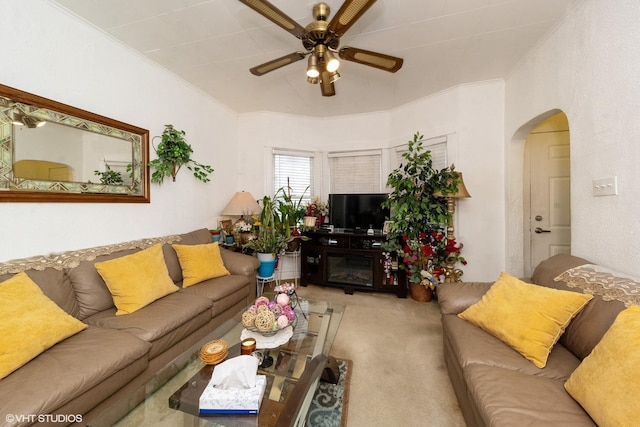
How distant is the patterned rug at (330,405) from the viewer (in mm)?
1369

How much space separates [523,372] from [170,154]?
3.34 meters

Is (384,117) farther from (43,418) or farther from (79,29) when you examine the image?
(43,418)

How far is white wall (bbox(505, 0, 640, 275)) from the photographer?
1.40m

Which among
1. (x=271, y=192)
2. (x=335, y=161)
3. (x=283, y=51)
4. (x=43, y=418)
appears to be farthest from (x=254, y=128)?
(x=43, y=418)

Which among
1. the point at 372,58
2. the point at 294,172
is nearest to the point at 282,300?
the point at 372,58

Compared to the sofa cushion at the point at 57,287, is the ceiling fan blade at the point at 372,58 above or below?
above

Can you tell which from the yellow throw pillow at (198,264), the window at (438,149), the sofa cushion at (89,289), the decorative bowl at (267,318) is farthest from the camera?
the window at (438,149)

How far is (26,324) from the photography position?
1.23 meters

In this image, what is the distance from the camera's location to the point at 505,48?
230cm

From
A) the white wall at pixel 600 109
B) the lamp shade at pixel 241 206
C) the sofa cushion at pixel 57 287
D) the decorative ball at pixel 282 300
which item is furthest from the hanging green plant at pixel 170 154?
the white wall at pixel 600 109

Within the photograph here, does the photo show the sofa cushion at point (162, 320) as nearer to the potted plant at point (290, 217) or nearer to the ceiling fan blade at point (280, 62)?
the potted plant at point (290, 217)

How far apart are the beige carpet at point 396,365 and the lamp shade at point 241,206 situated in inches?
73.1

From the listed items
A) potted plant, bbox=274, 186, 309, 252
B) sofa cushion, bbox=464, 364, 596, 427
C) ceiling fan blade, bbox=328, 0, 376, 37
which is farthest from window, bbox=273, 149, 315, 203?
sofa cushion, bbox=464, 364, 596, 427

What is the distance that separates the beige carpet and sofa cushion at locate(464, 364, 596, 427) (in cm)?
49
